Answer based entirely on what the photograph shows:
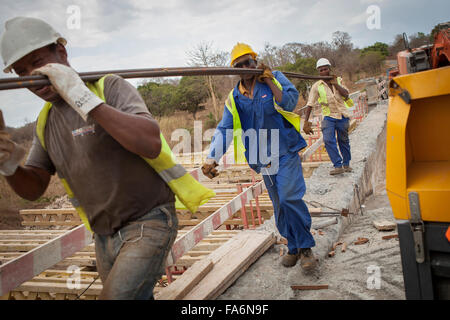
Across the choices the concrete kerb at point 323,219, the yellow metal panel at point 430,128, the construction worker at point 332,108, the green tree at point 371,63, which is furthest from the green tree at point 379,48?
the yellow metal panel at point 430,128

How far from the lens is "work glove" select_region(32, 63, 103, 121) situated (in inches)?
68.7

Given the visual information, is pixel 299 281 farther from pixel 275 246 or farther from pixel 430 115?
pixel 430 115

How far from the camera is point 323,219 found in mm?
5340

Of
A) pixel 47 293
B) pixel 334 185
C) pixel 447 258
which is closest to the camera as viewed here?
pixel 447 258

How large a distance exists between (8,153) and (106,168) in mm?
491

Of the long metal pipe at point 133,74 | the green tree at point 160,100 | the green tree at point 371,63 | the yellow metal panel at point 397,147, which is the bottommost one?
the yellow metal panel at point 397,147

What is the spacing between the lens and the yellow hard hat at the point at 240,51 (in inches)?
142

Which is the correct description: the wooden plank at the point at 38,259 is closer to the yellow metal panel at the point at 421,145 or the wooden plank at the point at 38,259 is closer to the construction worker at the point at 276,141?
the construction worker at the point at 276,141

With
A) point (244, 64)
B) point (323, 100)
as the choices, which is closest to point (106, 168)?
point (244, 64)

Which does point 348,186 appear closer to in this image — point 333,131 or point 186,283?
point 333,131

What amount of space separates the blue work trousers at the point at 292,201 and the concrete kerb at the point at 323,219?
380mm

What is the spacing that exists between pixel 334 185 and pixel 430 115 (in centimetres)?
521

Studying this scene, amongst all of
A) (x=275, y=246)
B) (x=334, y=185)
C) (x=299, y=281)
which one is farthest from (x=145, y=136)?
(x=334, y=185)

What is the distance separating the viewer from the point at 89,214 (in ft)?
7.29
